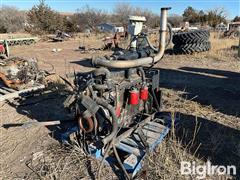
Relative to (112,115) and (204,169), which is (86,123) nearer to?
(112,115)

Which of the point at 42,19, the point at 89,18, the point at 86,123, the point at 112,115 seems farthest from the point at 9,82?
the point at 89,18

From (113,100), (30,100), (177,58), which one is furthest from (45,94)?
(177,58)

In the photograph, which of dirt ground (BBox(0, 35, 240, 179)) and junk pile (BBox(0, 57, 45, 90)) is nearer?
dirt ground (BBox(0, 35, 240, 179))

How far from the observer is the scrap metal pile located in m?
2.46

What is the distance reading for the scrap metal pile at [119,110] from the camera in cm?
246

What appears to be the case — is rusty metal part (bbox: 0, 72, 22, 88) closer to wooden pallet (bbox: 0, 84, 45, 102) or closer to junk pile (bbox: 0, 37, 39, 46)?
wooden pallet (bbox: 0, 84, 45, 102)

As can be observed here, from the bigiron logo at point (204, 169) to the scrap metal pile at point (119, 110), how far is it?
1.30 feet

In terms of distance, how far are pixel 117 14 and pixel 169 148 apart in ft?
113

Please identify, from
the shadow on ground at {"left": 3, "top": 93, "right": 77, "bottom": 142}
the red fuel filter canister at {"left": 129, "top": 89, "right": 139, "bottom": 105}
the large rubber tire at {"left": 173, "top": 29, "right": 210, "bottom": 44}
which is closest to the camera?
the red fuel filter canister at {"left": 129, "top": 89, "right": 139, "bottom": 105}

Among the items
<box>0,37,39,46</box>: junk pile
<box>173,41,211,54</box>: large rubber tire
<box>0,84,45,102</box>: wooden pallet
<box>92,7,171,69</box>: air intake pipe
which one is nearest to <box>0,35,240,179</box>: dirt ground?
<box>0,84,45,102</box>: wooden pallet

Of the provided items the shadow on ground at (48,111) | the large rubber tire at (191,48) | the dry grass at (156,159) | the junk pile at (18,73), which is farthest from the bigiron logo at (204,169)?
the large rubber tire at (191,48)

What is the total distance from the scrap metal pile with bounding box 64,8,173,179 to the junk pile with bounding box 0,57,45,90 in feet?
8.40

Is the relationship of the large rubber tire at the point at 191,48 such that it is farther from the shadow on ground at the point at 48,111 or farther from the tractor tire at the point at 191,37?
the shadow on ground at the point at 48,111

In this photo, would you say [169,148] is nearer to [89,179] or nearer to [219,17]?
[89,179]
